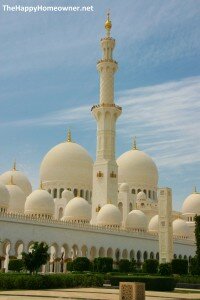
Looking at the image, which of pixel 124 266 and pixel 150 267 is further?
pixel 124 266

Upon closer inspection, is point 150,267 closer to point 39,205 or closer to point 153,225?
point 39,205

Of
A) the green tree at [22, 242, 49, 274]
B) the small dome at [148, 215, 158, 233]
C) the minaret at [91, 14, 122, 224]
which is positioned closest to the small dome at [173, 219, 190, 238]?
the small dome at [148, 215, 158, 233]

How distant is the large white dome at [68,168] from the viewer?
59.5 metres

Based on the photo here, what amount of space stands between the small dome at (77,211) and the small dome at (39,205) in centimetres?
312

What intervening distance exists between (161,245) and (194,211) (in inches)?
843

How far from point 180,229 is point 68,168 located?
17.0 meters

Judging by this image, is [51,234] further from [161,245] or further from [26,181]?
[26,181]

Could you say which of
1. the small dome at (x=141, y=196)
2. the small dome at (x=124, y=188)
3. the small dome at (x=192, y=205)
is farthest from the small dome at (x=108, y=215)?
the small dome at (x=192, y=205)

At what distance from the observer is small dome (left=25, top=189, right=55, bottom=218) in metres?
47.4

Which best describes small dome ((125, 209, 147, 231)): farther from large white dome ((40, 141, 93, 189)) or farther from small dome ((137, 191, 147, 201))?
large white dome ((40, 141, 93, 189))

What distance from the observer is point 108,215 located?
49.8m

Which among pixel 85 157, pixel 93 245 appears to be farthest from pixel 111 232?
pixel 85 157

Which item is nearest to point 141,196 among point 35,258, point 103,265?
point 103,265

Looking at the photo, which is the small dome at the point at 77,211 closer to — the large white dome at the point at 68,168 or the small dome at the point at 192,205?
the large white dome at the point at 68,168
